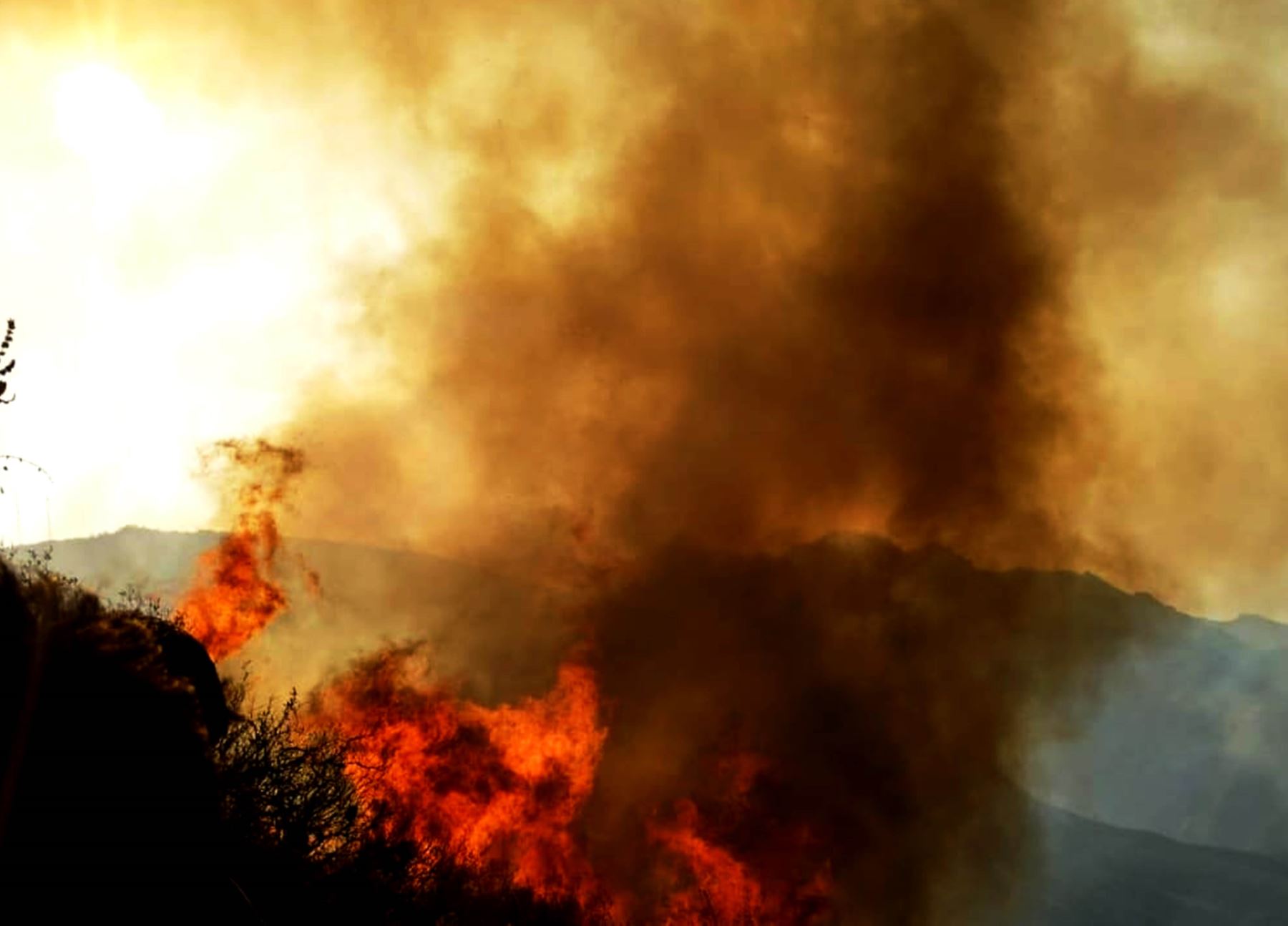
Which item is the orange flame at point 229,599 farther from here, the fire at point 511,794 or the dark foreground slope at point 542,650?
the fire at point 511,794

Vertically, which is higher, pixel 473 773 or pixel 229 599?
pixel 229 599

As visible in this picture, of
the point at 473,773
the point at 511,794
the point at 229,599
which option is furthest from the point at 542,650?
the point at 229,599

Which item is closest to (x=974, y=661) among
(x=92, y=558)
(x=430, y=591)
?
(x=430, y=591)

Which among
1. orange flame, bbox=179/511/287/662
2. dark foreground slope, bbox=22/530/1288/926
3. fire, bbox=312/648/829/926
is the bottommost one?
fire, bbox=312/648/829/926

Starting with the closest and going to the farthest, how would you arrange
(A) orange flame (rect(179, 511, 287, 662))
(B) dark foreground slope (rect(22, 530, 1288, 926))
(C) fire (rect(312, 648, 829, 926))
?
1. (A) orange flame (rect(179, 511, 287, 662))
2. (C) fire (rect(312, 648, 829, 926))
3. (B) dark foreground slope (rect(22, 530, 1288, 926))

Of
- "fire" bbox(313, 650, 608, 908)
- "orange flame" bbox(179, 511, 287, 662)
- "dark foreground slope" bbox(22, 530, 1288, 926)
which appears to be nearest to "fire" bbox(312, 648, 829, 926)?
"fire" bbox(313, 650, 608, 908)

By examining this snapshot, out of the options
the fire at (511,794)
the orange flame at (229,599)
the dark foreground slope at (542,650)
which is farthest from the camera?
the dark foreground slope at (542,650)

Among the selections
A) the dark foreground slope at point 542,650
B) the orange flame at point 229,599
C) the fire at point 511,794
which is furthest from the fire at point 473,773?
the dark foreground slope at point 542,650

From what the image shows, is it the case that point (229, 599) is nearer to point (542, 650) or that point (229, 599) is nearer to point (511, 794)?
point (511, 794)

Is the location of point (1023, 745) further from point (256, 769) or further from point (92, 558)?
point (92, 558)

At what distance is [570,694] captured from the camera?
49281 mm

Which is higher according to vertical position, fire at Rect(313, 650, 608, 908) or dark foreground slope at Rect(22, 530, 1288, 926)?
dark foreground slope at Rect(22, 530, 1288, 926)

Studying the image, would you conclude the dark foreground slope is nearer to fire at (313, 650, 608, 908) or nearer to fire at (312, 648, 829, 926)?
fire at (313, 650, 608, 908)

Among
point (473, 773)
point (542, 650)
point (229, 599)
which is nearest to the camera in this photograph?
point (229, 599)
